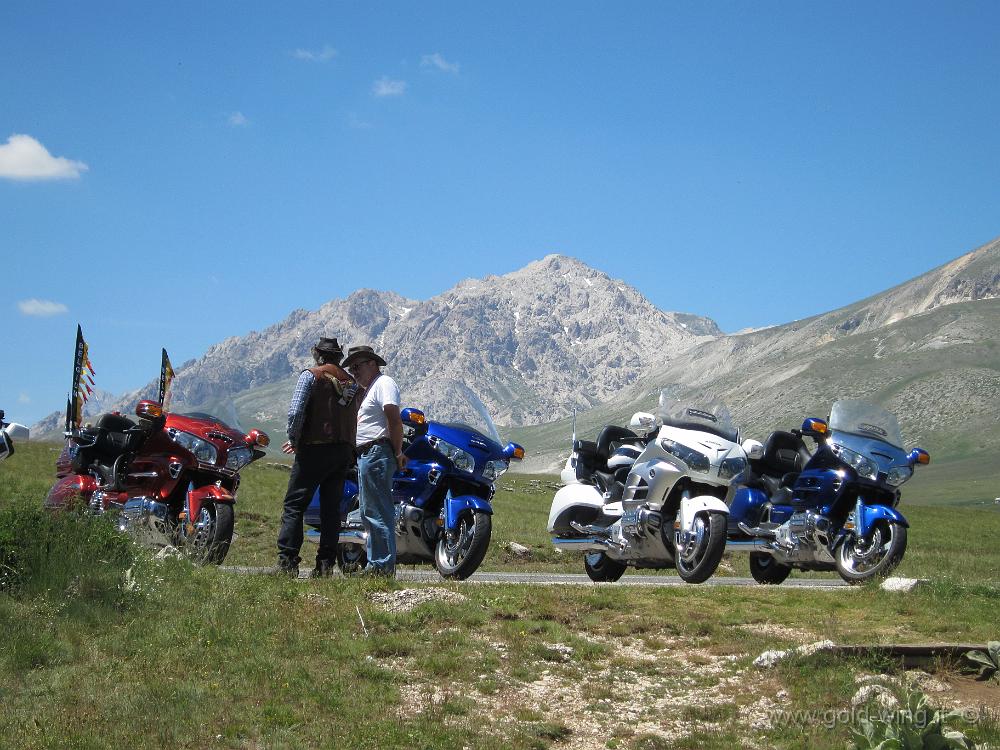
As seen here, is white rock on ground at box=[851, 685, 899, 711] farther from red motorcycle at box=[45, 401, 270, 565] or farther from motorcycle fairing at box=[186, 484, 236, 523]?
motorcycle fairing at box=[186, 484, 236, 523]

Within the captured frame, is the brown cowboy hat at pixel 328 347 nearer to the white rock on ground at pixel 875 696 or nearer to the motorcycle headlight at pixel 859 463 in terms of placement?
the motorcycle headlight at pixel 859 463

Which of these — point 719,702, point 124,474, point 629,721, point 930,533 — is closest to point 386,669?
point 629,721

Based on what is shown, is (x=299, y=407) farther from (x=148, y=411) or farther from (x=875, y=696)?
(x=875, y=696)

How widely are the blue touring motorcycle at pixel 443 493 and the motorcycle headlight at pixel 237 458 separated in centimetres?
141

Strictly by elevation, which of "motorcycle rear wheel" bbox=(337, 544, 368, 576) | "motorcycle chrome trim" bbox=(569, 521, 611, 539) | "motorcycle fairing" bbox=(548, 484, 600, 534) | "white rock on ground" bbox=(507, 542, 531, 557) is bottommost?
"white rock on ground" bbox=(507, 542, 531, 557)

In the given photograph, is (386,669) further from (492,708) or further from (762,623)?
(762,623)

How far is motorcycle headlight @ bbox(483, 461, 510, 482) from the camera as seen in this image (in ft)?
40.3

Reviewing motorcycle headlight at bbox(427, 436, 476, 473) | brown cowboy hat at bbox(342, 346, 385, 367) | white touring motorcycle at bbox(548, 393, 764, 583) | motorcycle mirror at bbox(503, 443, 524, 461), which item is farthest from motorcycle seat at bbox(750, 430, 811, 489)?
brown cowboy hat at bbox(342, 346, 385, 367)

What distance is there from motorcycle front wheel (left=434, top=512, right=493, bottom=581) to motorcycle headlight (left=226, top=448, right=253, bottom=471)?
2.57 meters

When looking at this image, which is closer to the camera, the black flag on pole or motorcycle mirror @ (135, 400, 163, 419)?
motorcycle mirror @ (135, 400, 163, 419)

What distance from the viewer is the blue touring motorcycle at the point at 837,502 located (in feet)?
40.2

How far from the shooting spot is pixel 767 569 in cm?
1412

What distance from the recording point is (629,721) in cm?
680

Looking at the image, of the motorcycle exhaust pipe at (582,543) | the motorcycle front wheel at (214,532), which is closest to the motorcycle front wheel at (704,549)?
the motorcycle exhaust pipe at (582,543)
